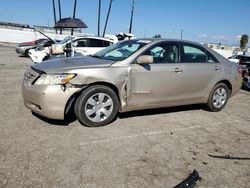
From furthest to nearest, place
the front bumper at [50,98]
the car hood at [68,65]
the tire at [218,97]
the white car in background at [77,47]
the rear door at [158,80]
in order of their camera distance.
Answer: the white car in background at [77,47], the tire at [218,97], the rear door at [158,80], the car hood at [68,65], the front bumper at [50,98]

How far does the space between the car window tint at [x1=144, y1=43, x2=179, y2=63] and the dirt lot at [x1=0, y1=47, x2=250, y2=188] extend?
1.17 metres

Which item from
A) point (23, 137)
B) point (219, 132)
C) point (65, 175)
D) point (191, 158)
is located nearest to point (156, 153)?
point (191, 158)

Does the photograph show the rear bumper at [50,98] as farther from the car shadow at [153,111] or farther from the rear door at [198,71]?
the rear door at [198,71]

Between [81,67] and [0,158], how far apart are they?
180 cm

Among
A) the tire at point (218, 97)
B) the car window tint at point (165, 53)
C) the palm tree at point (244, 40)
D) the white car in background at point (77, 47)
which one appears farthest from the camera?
the palm tree at point (244, 40)

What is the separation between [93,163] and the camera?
10.6 feet

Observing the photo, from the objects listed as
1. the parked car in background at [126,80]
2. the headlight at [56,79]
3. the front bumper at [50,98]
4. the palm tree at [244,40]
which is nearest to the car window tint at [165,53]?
the parked car in background at [126,80]

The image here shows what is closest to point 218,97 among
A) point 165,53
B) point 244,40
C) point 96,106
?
point 165,53

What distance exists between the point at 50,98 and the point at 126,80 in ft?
4.33

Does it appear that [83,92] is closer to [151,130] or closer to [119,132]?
[119,132]

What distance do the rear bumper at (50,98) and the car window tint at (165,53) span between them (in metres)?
1.70

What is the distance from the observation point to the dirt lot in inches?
115

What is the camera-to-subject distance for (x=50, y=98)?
157 inches

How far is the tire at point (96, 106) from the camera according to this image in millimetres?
4199
